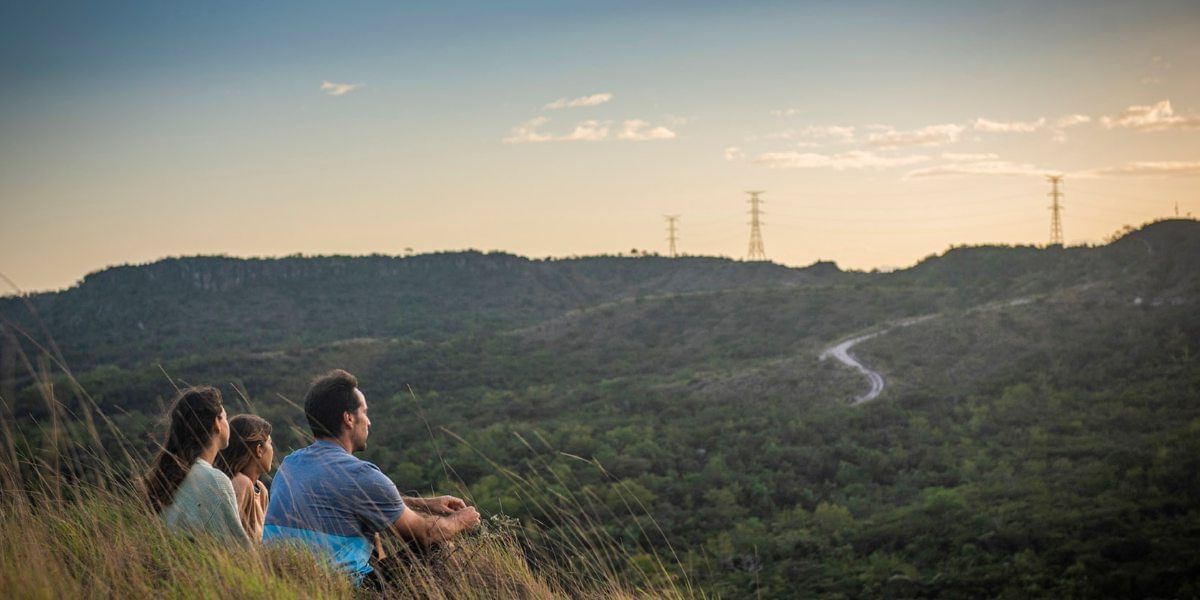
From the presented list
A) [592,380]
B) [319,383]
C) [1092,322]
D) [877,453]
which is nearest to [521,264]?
[592,380]

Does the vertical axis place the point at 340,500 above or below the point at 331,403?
below

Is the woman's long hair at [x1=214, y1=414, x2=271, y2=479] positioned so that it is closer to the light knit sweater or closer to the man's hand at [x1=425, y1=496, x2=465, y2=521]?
the light knit sweater

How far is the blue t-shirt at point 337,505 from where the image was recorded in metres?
3.81

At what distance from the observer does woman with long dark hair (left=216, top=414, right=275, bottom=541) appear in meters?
4.57

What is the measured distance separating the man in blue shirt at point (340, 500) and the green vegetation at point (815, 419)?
1.32 feet

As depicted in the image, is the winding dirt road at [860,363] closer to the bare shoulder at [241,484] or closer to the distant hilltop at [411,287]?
the distant hilltop at [411,287]

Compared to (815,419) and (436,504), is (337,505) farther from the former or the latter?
(815,419)

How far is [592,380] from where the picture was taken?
4641 centimetres

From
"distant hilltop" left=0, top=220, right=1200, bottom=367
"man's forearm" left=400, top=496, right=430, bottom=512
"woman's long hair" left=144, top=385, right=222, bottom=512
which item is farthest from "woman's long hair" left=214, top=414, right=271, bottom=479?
"distant hilltop" left=0, top=220, right=1200, bottom=367

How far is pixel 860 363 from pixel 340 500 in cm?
3865

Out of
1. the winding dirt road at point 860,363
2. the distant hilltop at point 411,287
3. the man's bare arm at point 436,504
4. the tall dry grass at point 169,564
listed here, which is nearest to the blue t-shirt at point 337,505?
the tall dry grass at point 169,564

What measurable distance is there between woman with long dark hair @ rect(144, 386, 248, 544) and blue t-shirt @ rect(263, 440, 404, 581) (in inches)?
10.4

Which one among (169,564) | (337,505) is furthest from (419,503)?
(169,564)

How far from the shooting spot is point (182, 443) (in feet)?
13.7
